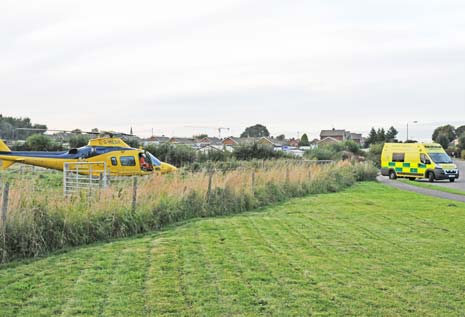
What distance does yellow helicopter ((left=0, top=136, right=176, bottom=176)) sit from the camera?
23.2 m

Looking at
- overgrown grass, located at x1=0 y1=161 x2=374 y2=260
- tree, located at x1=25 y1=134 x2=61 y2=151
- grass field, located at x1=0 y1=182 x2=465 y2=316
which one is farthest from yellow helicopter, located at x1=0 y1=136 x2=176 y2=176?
tree, located at x1=25 y1=134 x2=61 y2=151

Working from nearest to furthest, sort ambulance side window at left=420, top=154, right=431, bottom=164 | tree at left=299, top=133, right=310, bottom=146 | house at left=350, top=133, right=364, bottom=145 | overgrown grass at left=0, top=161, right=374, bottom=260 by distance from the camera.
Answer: overgrown grass at left=0, top=161, right=374, bottom=260, ambulance side window at left=420, top=154, right=431, bottom=164, tree at left=299, top=133, right=310, bottom=146, house at left=350, top=133, right=364, bottom=145

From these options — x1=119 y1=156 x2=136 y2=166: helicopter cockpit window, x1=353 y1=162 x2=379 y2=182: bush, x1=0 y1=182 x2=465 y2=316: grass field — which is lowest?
x1=353 y1=162 x2=379 y2=182: bush

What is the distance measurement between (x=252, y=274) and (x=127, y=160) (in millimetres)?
17046

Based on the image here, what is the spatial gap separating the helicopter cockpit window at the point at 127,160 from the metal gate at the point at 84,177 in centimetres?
100

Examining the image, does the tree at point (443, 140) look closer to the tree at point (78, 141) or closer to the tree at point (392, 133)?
the tree at point (392, 133)

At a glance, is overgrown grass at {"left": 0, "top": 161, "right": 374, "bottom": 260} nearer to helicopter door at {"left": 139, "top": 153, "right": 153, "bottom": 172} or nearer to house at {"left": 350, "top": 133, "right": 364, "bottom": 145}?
helicopter door at {"left": 139, "top": 153, "right": 153, "bottom": 172}

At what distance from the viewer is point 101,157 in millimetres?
23188

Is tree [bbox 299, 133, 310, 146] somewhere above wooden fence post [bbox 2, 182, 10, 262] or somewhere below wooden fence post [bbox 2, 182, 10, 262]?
above

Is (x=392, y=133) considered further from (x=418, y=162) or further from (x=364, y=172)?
(x=364, y=172)

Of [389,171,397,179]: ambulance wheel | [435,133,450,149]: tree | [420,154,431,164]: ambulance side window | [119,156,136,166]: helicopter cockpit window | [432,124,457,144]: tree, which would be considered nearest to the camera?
[119,156,136,166]: helicopter cockpit window

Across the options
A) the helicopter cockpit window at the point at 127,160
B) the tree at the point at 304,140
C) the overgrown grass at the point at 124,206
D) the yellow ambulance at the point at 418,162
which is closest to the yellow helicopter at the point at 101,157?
the helicopter cockpit window at the point at 127,160

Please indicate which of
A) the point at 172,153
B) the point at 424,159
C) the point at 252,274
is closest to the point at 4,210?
the point at 252,274

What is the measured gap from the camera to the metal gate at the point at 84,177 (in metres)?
14.0
